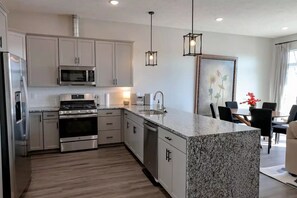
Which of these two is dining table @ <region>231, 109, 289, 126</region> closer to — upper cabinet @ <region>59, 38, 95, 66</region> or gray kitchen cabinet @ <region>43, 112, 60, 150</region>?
upper cabinet @ <region>59, 38, 95, 66</region>

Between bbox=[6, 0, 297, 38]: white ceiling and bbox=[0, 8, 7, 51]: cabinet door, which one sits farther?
bbox=[6, 0, 297, 38]: white ceiling

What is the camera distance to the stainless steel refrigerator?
2.37m

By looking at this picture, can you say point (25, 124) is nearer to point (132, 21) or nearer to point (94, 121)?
point (94, 121)

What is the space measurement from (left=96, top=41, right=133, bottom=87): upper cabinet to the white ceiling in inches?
25.9

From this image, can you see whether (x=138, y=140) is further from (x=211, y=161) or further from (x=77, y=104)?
(x=77, y=104)

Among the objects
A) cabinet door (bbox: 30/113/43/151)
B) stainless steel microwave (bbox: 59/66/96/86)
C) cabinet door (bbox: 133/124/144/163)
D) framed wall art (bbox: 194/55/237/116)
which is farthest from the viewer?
framed wall art (bbox: 194/55/237/116)

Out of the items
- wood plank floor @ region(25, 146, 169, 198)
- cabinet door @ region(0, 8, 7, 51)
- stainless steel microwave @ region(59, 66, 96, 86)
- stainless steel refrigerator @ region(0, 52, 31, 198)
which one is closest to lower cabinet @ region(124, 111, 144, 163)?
wood plank floor @ region(25, 146, 169, 198)

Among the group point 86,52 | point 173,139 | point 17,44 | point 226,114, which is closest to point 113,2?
point 86,52

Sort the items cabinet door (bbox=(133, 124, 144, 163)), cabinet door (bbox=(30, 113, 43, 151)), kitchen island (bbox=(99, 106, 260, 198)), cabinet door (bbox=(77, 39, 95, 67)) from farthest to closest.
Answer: cabinet door (bbox=(77, 39, 95, 67))
cabinet door (bbox=(30, 113, 43, 151))
cabinet door (bbox=(133, 124, 144, 163))
kitchen island (bbox=(99, 106, 260, 198))

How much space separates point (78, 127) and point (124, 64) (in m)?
1.83

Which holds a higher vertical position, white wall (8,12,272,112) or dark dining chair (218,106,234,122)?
white wall (8,12,272,112)

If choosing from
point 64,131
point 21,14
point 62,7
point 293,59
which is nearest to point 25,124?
point 64,131

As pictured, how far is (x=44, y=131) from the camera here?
14.5 feet

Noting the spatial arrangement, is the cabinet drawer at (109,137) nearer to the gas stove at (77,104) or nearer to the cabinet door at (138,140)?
the gas stove at (77,104)
